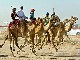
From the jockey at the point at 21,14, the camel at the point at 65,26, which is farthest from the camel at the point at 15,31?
the camel at the point at 65,26

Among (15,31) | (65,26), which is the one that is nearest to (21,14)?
(15,31)

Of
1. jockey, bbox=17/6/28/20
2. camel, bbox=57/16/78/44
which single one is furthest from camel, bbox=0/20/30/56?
camel, bbox=57/16/78/44

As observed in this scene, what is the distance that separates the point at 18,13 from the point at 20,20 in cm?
96

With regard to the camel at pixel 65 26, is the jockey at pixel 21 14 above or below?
above

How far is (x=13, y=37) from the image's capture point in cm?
1844

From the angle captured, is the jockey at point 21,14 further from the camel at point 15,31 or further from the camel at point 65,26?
the camel at point 65,26

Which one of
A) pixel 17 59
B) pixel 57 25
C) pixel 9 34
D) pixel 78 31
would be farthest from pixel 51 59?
pixel 78 31

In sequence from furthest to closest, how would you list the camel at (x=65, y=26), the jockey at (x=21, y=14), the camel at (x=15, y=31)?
1. the camel at (x=65, y=26)
2. the jockey at (x=21, y=14)
3. the camel at (x=15, y=31)

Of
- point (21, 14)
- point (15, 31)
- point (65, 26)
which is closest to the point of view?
point (15, 31)

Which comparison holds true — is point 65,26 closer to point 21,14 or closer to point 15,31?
point 21,14

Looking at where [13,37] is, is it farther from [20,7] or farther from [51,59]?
[51,59]

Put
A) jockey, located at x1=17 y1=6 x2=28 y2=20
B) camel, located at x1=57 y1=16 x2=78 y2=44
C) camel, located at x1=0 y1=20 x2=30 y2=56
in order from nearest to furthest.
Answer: camel, located at x1=0 y1=20 x2=30 y2=56 < jockey, located at x1=17 y1=6 x2=28 y2=20 < camel, located at x1=57 y1=16 x2=78 y2=44

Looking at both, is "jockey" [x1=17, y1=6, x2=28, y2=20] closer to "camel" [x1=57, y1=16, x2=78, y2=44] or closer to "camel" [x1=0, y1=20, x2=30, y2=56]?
"camel" [x1=0, y1=20, x2=30, y2=56]

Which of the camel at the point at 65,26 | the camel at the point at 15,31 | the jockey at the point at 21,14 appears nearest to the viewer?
the camel at the point at 15,31
